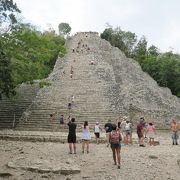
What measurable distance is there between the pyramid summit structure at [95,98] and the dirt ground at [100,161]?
39.1 feet

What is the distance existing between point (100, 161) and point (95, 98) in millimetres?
20967

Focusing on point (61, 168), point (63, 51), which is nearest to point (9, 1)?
point (63, 51)

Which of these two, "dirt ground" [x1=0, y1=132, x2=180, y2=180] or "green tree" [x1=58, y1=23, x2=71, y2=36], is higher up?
"green tree" [x1=58, y1=23, x2=71, y2=36]

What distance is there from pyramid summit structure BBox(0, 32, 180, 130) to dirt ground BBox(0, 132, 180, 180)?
1190 cm

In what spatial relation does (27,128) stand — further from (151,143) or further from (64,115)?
(151,143)

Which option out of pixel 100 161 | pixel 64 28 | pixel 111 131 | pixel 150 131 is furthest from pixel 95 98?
pixel 64 28

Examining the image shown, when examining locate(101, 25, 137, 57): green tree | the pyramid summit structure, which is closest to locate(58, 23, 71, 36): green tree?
locate(101, 25, 137, 57): green tree

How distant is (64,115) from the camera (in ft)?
122

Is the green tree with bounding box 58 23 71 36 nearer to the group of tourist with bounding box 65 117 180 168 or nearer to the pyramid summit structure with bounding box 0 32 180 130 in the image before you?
the pyramid summit structure with bounding box 0 32 180 130

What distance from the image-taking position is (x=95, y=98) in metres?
40.1

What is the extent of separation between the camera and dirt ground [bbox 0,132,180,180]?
1623 cm

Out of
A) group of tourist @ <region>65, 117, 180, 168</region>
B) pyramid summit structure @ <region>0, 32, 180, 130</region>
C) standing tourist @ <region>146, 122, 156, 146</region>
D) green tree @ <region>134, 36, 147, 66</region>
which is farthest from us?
green tree @ <region>134, 36, 147, 66</region>

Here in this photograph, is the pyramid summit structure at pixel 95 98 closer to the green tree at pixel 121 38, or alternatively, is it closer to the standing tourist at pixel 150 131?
the standing tourist at pixel 150 131

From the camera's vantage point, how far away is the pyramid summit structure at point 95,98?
3675 centimetres
